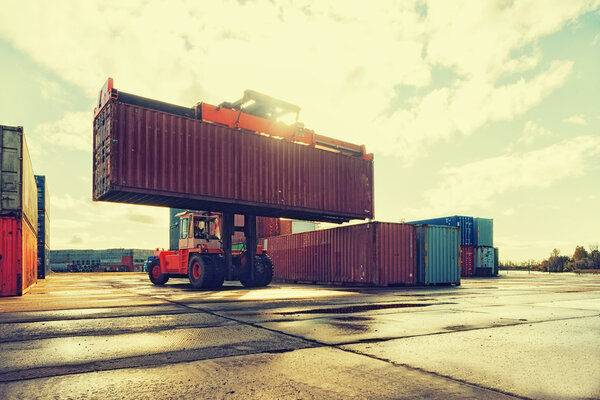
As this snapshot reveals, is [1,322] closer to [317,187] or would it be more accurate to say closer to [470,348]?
[470,348]

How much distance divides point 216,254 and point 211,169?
402 cm

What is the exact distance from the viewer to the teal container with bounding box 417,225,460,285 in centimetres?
2050

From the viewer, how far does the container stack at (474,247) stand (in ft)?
130

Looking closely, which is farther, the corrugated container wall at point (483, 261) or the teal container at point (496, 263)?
the teal container at point (496, 263)

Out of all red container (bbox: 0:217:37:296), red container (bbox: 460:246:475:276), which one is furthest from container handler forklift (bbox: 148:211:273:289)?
red container (bbox: 460:246:475:276)

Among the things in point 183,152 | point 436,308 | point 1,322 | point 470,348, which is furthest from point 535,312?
point 183,152

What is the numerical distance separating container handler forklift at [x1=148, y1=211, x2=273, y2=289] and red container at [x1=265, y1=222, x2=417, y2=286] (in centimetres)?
403

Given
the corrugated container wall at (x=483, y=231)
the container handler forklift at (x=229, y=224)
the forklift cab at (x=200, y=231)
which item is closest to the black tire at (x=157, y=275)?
the container handler forklift at (x=229, y=224)

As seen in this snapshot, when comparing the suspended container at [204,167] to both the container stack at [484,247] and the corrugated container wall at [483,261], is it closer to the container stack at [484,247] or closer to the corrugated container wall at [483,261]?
the container stack at [484,247]

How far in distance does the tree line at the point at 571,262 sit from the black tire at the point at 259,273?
5157 cm

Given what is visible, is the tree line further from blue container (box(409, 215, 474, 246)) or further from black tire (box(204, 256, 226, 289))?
black tire (box(204, 256, 226, 289))

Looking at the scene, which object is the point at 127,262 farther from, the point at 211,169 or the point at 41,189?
the point at 211,169

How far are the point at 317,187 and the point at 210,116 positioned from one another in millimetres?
5546

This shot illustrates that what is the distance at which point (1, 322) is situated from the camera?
7.34 m
